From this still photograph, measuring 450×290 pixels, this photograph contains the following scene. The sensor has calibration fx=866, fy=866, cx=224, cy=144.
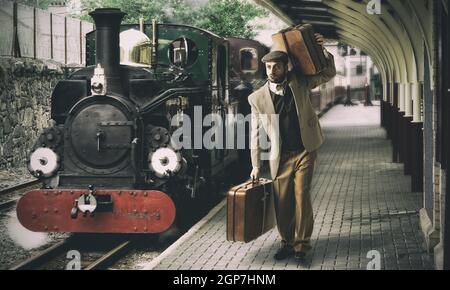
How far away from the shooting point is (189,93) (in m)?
9.84

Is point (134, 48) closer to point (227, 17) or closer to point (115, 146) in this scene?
point (115, 146)

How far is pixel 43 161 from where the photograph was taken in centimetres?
938

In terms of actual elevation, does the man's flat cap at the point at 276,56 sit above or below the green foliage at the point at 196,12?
below

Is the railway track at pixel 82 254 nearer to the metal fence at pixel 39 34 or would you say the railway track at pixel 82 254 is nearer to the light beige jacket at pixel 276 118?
the light beige jacket at pixel 276 118

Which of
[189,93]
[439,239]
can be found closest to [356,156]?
[189,93]

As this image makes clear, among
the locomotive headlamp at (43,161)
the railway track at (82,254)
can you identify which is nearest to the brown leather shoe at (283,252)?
the railway track at (82,254)

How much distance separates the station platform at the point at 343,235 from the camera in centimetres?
754

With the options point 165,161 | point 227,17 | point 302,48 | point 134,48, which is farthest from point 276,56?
point 227,17

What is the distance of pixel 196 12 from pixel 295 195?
1111 cm

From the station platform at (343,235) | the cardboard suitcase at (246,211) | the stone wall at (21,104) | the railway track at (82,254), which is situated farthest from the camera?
the stone wall at (21,104)

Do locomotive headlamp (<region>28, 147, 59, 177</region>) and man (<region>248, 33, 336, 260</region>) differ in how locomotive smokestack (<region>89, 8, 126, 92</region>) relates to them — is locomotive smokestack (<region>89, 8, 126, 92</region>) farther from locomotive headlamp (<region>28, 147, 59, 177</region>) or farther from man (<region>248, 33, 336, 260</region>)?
man (<region>248, 33, 336, 260</region>)

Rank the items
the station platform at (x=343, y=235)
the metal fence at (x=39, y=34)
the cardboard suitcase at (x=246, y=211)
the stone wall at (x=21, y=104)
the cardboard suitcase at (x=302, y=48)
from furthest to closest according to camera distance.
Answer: the metal fence at (x=39, y=34), the stone wall at (x=21, y=104), the station platform at (x=343, y=235), the cardboard suitcase at (x=302, y=48), the cardboard suitcase at (x=246, y=211)

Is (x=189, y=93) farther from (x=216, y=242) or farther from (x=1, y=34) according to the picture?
(x=1, y=34)

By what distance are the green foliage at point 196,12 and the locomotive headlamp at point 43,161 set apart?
684 centimetres
